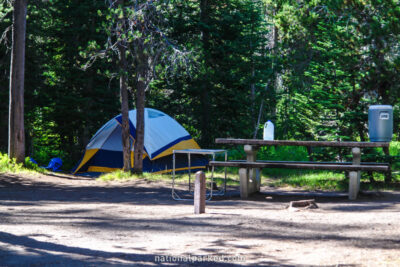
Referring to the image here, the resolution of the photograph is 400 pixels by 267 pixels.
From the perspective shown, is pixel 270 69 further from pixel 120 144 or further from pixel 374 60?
pixel 374 60

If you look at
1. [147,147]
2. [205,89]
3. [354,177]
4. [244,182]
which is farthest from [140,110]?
[354,177]

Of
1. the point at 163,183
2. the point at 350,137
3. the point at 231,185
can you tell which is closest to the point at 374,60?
the point at 350,137

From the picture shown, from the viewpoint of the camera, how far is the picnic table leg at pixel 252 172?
8641mm

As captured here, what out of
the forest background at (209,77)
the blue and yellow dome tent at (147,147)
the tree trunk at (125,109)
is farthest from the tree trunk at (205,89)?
the tree trunk at (125,109)

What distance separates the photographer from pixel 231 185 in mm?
11266

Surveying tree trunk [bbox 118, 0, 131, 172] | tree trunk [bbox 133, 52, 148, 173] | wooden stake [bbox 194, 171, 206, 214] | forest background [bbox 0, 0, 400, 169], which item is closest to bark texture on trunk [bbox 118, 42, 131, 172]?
tree trunk [bbox 118, 0, 131, 172]

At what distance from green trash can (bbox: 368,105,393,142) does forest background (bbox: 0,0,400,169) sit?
2.34 meters

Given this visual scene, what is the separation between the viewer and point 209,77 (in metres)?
16.4

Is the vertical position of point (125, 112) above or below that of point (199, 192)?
above

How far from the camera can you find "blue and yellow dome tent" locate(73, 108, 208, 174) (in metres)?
14.4

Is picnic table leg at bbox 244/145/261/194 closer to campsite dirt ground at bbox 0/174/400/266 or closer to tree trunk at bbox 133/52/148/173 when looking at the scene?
campsite dirt ground at bbox 0/174/400/266

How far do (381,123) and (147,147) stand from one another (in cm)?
761

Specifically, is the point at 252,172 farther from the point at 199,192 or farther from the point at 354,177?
the point at 199,192

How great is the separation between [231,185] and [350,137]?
2.82 m
